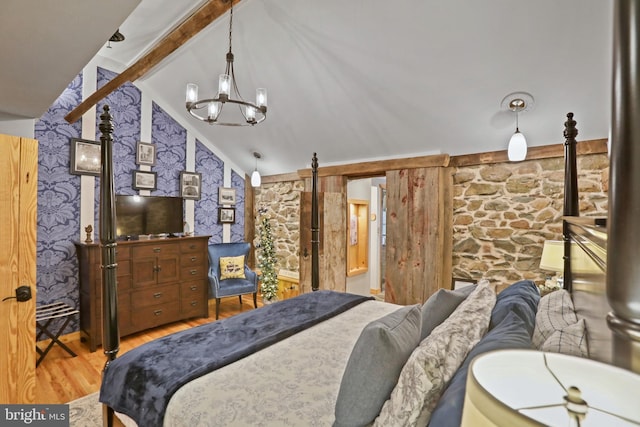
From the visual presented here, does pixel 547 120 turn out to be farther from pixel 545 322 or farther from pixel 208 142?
pixel 208 142

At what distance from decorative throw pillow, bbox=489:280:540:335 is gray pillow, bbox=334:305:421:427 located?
71cm

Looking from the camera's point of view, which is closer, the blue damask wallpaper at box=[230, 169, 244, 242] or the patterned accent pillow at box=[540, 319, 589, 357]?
the patterned accent pillow at box=[540, 319, 589, 357]

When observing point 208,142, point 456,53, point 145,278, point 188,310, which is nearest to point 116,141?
point 208,142

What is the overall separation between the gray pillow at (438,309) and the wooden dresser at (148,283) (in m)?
3.07

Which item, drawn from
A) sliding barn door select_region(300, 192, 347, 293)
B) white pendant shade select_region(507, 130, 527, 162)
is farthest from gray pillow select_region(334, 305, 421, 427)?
sliding barn door select_region(300, 192, 347, 293)

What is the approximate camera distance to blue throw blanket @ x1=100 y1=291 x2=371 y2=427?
4.80ft

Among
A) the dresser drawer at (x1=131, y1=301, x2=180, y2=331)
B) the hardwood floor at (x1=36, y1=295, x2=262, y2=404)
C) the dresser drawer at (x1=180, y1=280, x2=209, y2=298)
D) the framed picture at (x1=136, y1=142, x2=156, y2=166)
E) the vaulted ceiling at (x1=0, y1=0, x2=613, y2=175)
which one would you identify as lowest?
the hardwood floor at (x1=36, y1=295, x2=262, y2=404)

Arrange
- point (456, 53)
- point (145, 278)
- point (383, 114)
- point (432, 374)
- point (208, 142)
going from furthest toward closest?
point (208, 142) < point (145, 278) < point (383, 114) < point (456, 53) < point (432, 374)

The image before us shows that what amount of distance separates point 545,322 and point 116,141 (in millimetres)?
4695

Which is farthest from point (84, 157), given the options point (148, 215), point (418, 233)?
point (418, 233)

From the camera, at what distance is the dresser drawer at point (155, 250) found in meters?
3.72

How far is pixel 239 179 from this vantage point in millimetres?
5691

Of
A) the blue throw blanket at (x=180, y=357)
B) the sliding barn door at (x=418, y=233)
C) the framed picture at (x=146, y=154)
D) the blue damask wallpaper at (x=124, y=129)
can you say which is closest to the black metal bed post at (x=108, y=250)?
the blue throw blanket at (x=180, y=357)

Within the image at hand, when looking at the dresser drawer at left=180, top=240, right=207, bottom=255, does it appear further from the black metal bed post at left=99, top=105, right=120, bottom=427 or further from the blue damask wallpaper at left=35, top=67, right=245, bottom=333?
the black metal bed post at left=99, top=105, right=120, bottom=427
